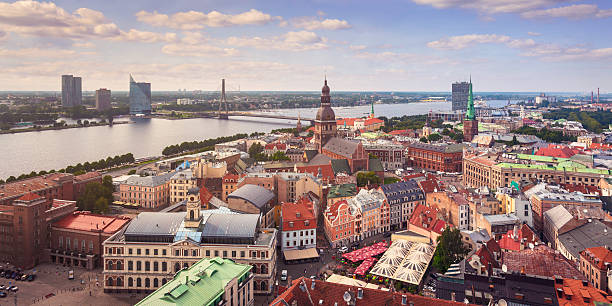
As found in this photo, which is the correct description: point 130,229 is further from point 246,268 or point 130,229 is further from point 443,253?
point 443,253

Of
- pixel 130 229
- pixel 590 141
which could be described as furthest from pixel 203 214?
pixel 590 141

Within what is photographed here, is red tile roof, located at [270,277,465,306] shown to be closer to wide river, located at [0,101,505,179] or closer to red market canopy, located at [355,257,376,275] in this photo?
red market canopy, located at [355,257,376,275]

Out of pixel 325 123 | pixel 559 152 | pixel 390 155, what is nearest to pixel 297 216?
pixel 325 123

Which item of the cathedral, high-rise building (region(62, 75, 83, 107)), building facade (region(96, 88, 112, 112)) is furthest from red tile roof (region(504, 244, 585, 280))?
high-rise building (region(62, 75, 83, 107))

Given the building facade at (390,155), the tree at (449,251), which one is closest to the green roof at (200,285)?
the tree at (449,251)

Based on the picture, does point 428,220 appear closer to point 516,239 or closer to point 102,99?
point 516,239
